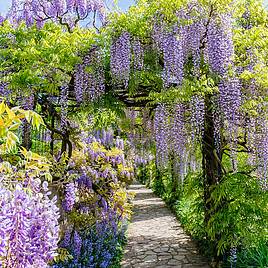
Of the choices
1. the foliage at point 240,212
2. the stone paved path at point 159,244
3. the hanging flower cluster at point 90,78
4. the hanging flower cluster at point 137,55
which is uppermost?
the hanging flower cluster at point 137,55

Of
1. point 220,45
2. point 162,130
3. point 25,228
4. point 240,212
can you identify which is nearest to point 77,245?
point 162,130

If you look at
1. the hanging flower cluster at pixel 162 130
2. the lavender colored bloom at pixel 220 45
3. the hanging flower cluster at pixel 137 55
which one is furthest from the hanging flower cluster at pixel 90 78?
the lavender colored bloom at pixel 220 45

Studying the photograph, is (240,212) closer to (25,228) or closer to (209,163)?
(209,163)

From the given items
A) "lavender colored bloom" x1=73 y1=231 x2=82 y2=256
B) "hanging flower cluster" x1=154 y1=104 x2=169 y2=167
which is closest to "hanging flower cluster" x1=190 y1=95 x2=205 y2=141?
"hanging flower cluster" x1=154 y1=104 x2=169 y2=167

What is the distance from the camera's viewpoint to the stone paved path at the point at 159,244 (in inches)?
248

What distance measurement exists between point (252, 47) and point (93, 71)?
1984 millimetres

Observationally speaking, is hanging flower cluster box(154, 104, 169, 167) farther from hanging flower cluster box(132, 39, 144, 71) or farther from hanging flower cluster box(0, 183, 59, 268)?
hanging flower cluster box(0, 183, 59, 268)

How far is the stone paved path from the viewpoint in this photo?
6.31 m

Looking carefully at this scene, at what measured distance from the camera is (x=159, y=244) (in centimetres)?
761

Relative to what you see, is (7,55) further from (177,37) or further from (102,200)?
(102,200)

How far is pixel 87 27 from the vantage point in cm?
650

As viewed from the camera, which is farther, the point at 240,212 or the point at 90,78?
the point at 90,78

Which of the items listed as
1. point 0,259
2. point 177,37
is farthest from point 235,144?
point 0,259

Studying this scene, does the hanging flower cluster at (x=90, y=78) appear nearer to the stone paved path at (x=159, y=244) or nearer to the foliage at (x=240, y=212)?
the foliage at (x=240, y=212)
